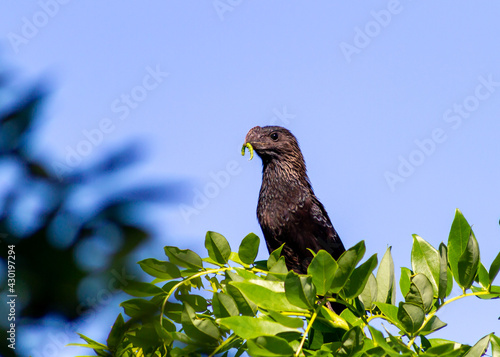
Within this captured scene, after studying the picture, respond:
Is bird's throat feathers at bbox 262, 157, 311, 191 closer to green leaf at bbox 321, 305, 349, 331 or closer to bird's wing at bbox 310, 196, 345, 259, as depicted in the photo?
bird's wing at bbox 310, 196, 345, 259

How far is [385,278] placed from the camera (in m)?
1.46

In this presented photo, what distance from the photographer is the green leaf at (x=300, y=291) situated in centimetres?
118

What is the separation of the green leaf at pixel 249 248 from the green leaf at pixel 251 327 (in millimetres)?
407

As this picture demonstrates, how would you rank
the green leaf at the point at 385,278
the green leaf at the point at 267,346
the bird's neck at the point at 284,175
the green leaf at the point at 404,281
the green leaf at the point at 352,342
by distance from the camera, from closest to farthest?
the green leaf at the point at 267,346
the green leaf at the point at 352,342
the green leaf at the point at 385,278
the green leaf at the point at 404,281
the bird's neck at the point at 284,175

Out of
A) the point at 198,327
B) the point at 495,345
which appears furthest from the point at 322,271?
the point at 495,345

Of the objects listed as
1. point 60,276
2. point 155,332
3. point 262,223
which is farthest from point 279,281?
point 262,223

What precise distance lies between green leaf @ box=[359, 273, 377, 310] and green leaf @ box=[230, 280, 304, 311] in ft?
0.92

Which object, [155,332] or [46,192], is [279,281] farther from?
[46,192]

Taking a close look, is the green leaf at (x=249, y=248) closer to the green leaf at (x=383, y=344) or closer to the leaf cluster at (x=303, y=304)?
the leaf cluster at (x=303, y=304)

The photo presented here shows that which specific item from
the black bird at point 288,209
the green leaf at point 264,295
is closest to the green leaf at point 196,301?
the green leaf at point 264,295

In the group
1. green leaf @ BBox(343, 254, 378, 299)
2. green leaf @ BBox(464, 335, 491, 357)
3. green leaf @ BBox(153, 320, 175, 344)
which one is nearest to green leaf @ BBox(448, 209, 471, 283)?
green leaf @ BBox(464, 335, 491, 357)

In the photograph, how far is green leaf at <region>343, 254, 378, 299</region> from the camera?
50.3 inches

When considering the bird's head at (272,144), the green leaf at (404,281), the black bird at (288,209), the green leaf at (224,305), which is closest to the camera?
the green leaf at (224,305)

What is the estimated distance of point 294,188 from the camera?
4.14 metres
